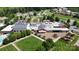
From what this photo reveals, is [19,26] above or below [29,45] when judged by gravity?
above

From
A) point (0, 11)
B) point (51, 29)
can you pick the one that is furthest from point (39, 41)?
point (0, 11)

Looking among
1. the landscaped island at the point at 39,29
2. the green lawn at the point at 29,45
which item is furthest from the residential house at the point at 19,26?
the green lawn at the point at 29,45

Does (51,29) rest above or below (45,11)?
below

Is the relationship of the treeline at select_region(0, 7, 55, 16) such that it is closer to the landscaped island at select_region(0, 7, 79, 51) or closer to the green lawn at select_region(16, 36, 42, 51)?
the landscaped island at select_region(0, 7, 79, 51)

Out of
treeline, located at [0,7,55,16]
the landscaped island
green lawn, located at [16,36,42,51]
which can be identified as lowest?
green lawn, located at [16,36,42,51]

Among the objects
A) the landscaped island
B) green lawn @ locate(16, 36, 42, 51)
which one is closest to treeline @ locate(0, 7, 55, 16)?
the landscaped island

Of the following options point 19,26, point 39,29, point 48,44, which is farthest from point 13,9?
point 48,44

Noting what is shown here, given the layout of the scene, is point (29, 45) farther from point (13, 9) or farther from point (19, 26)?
point (13, 9)
